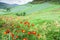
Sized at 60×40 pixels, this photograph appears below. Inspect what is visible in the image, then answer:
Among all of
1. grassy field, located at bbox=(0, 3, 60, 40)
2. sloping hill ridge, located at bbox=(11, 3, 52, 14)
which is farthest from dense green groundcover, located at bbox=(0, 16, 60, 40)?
sloping hill ridge, located at bbox=(11, 3, 52, 14)

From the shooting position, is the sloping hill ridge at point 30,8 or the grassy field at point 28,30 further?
the sloping hill ridge at point 30,8

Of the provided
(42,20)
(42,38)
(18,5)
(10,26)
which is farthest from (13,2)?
(42,38)

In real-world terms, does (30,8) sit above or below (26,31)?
below

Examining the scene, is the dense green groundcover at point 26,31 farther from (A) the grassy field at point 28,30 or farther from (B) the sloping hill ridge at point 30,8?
(B) the sloping hill ridge at point 30,8

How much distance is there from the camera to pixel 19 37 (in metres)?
4.66

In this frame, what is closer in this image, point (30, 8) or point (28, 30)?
point (28, 30)

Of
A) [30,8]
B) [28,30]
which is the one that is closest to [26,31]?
[28,30]

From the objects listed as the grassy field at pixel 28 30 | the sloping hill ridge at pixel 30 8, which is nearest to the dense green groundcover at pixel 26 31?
the grassy field at pixel 28 30

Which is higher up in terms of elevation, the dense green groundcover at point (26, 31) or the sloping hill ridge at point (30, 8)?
the dense green groundcover at point (26, 31)

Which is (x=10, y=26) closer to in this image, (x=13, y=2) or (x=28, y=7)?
(x=28, y=7)

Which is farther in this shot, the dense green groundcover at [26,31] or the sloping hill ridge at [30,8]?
the sloping hill ridge at [30,8]

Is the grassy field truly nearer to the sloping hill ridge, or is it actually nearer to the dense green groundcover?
the dense green groundcover

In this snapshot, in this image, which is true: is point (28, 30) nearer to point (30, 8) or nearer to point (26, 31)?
point (26, 31)

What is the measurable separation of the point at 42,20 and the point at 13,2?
134 inches
